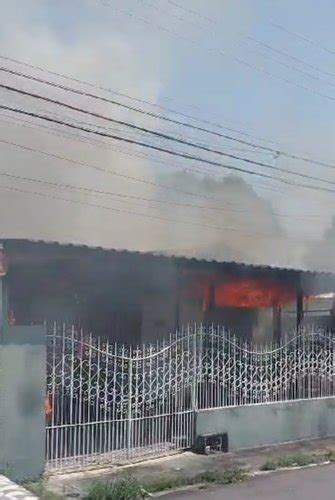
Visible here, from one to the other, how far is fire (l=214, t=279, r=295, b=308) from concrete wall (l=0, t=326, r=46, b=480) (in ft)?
14.1

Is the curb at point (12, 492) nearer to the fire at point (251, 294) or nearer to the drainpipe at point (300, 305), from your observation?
the fire at point (251, 294)

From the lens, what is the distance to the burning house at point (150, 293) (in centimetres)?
850

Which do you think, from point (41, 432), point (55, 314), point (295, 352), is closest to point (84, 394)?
point (41, 432)

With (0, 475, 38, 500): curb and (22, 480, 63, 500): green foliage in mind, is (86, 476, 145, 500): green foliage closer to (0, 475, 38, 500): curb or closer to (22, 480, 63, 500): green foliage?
(22, 480, 63, 500): green foliage

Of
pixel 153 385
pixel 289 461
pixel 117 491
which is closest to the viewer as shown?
pixel 117 491

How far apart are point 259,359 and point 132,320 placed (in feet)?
6.34

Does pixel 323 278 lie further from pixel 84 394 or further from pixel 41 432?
pixel 41 432

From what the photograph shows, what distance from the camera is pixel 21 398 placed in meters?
7.01

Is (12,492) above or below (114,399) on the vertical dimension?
below

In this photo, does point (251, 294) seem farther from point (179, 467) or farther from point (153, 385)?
point (179, 467)

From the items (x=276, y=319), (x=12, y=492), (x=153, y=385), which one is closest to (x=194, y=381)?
(x=153, y=385)

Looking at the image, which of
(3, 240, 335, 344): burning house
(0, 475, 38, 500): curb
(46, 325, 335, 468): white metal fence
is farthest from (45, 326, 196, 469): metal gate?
(0, 475, 38, 500): curb

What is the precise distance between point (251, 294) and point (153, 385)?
3255 mm

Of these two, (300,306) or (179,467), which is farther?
(300,306)
